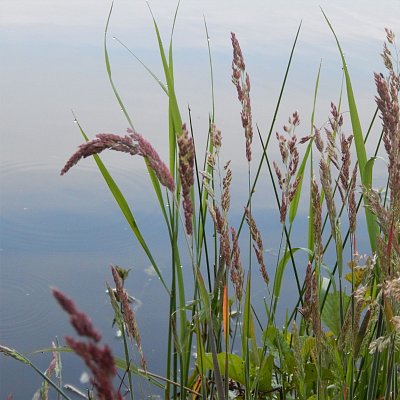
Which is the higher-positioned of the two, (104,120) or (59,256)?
(104,120)

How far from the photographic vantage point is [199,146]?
8.48 ft

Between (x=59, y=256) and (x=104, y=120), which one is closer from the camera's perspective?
(x=59, y=256)

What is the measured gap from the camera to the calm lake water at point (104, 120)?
6.45 ft

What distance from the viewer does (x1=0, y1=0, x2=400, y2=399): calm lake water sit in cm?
196

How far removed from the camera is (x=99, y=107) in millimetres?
2934

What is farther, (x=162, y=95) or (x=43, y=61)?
(x=43, y=61)

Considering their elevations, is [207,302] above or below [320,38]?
below

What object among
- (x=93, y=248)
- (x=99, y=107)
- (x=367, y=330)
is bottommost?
Answer: (x=93, y=248)

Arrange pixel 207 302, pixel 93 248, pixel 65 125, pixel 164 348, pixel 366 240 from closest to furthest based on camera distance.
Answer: pixel 207 302 < pixel 164 348 < pixel 93 248 < pixel 366 240 < pixel 65 125

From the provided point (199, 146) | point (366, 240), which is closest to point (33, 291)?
point (199, 146)

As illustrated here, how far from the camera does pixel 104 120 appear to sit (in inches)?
109

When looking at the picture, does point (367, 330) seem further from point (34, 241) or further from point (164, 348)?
point (34, 241)

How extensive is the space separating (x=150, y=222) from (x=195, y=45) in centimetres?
162

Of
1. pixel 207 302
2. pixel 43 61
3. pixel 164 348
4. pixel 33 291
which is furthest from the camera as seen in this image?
pixel 43 61
